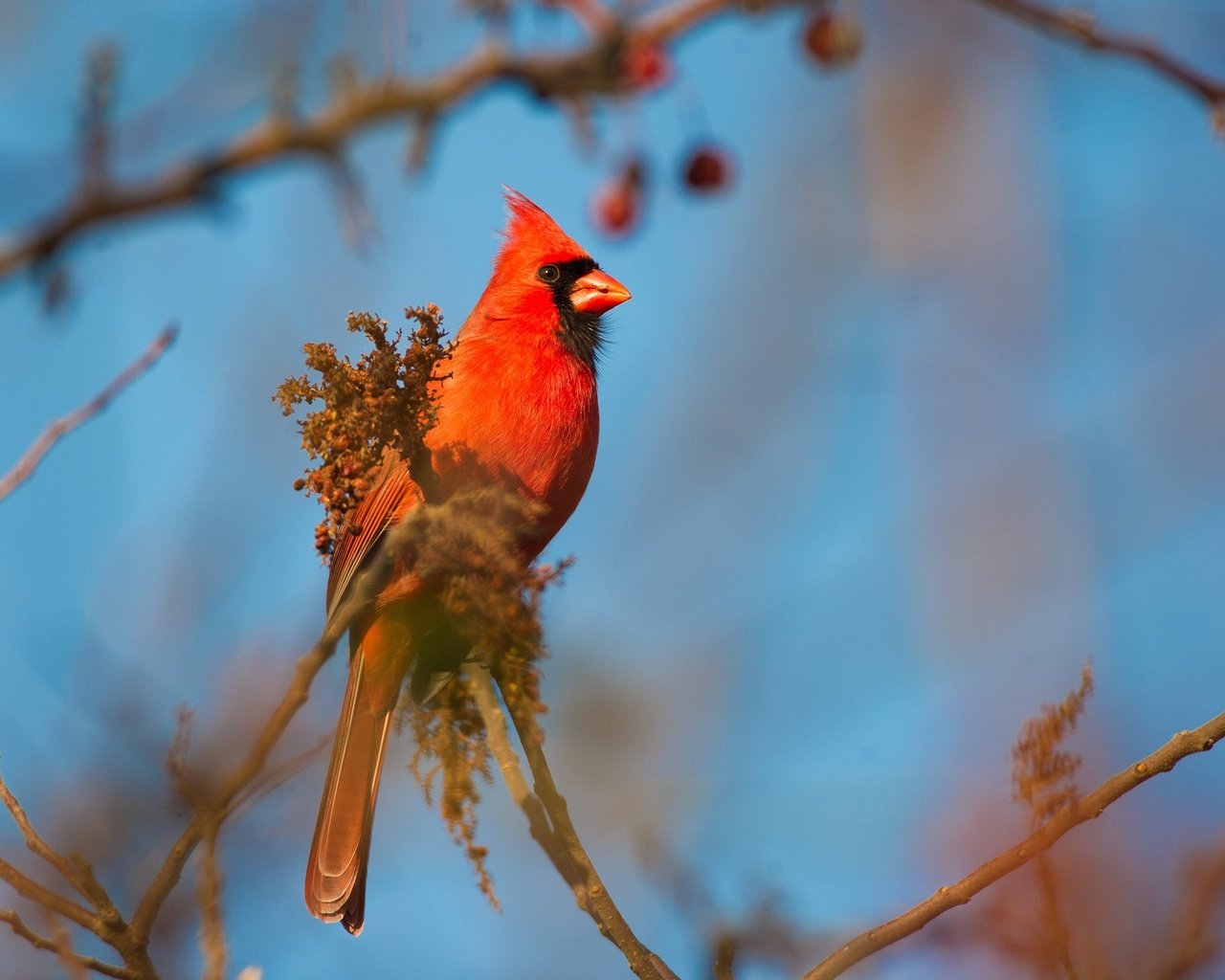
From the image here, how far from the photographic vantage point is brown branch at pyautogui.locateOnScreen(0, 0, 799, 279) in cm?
189

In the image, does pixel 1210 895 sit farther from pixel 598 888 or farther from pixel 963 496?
pixel 963 496

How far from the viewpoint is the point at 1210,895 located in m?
2.12

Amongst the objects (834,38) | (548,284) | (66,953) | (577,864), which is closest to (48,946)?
(66,953)

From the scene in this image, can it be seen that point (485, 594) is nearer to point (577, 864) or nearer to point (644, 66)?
point (577, 864)

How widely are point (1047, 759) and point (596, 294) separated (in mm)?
2661

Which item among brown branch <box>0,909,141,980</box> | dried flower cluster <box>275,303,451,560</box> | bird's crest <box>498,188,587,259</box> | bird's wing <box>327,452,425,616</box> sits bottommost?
brown branch <box>0,909,141,980</box>

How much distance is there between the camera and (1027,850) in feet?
6.15

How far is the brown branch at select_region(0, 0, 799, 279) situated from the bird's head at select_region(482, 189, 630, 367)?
1827 millimetres

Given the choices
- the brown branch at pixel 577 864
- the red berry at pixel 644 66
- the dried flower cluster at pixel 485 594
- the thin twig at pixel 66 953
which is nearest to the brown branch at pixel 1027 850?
the brown branch at pixel 577 864

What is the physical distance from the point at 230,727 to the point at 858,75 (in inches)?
194

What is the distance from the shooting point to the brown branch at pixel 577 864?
232 cm

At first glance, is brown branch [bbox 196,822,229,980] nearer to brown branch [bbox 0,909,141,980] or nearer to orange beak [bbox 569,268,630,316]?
brown branch [bbox 0,909,141,980]

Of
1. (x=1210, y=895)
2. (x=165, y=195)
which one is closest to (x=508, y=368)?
(x=165, y=195)

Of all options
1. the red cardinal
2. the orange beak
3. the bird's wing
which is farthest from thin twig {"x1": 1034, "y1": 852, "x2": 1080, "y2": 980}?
the orange beak
